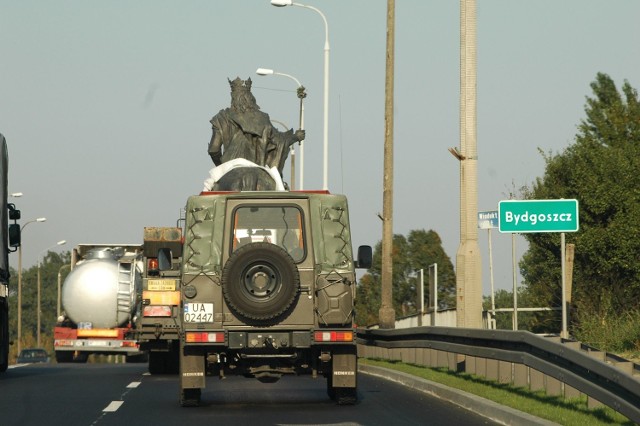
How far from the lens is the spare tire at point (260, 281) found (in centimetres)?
1518

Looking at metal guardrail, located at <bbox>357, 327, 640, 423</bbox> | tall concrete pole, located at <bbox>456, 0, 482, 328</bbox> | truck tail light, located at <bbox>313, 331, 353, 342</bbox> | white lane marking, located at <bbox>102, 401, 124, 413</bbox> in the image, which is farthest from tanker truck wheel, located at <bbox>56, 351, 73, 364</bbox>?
truck tail light, located at <bbox>313, 331, 353, 342</bbox>

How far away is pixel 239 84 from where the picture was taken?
24.2 m

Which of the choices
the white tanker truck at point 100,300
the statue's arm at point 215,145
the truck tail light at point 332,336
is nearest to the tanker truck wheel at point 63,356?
the white tanker truck at point 100,300

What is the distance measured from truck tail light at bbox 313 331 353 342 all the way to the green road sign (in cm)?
566

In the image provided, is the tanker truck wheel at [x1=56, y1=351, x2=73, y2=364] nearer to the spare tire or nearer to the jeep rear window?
the jeep rear window

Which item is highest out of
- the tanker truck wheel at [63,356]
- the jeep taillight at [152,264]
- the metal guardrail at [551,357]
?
the jeep taillight at [152,264]

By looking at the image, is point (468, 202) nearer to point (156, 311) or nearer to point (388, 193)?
point (156, 311)

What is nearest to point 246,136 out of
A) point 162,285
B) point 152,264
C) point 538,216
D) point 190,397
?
point 152,264

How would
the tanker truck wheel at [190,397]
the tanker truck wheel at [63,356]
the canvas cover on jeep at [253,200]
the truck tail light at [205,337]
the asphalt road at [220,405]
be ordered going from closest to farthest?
the asphalt road at [220,405]
the truck tail light at [205,337]
the canvas cover on jeep at [253,200]
the tanker truck wheel at [190,397]
the tanker truck wheel at [63,356]

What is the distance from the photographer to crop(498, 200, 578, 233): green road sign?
20.3m

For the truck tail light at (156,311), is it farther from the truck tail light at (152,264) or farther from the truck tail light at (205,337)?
the truck tail light at (205,337)

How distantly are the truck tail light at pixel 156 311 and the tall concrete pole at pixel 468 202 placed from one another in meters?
4.87

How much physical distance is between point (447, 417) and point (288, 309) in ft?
7.59

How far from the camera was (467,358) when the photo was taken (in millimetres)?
18859
